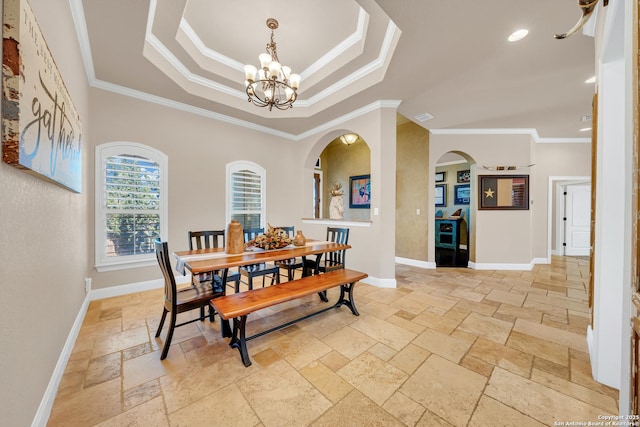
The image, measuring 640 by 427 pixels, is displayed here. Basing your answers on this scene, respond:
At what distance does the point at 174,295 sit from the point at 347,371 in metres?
1.48

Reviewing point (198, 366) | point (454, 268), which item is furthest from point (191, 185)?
point (454, 268)

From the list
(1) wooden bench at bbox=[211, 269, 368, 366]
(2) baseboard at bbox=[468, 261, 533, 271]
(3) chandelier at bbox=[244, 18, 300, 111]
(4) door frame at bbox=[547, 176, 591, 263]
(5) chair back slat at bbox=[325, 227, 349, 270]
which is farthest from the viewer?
(4) door frame at bbox=[547, 176, 591, 263]

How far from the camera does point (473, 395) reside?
1521 mm

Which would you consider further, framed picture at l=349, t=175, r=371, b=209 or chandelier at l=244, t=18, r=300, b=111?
framed picture at l=349, t=175, r=371, b=209

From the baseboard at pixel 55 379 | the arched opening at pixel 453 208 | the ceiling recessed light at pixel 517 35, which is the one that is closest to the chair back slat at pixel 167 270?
the baseboard at pixel 55 379

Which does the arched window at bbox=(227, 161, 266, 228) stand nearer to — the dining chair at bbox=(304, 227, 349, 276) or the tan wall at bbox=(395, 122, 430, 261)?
the dining chair at bbox=(304, 227, 349, 276)

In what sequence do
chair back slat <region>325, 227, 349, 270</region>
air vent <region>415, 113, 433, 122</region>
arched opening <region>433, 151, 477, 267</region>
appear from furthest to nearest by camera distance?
arched opening <region>433, 151, 477, 267</region> < air vent <region>415, 113, 433, 122</region> < chair back slat <region>325, 227, 349, 270</region>

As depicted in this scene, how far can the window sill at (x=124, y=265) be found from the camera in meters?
3.07

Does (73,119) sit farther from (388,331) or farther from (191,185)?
(388,331)

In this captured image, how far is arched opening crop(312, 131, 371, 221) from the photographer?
20.2ft

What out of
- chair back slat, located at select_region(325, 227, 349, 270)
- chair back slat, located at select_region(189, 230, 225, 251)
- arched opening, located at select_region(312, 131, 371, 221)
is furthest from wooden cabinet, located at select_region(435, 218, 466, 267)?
chair back slat, located at select_region(189, 230, 225, 251)

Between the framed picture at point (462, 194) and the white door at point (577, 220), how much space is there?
228 centimetres

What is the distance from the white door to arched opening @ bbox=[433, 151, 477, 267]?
2.35 m

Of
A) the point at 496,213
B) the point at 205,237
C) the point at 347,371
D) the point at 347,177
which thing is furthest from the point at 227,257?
the point at 496,213
